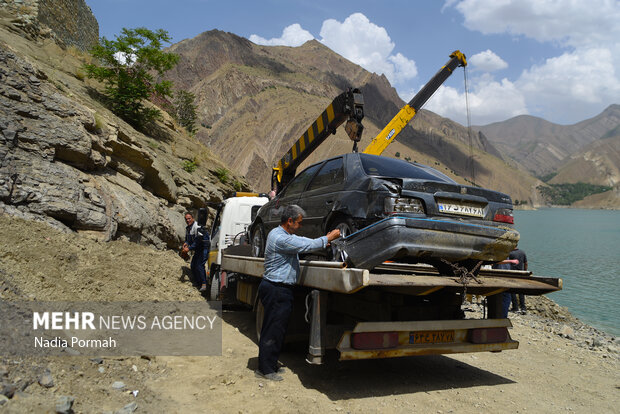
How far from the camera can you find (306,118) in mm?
99125

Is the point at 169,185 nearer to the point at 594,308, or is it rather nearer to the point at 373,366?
the point at 373,366

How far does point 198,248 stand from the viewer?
390 inches

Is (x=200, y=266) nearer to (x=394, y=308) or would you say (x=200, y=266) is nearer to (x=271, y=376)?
(x=271, y=376)

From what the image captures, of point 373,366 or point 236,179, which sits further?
point 236,179

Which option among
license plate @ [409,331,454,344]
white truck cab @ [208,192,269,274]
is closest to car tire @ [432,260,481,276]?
license plate @ [409,331,454,344]

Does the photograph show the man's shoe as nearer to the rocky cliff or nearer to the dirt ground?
the dirt ground

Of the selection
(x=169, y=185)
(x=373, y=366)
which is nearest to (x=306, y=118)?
(x=169, y=185)

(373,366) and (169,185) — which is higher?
(169,185)

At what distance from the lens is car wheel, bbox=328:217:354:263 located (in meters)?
4.27

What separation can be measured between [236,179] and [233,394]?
15.5 metres

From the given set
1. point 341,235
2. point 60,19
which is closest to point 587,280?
point 341,235

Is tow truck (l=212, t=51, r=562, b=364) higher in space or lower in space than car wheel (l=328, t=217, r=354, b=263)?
lower

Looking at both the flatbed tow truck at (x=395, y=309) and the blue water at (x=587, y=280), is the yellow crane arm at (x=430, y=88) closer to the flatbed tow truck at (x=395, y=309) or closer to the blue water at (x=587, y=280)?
the blue water at (x=587, y=280)

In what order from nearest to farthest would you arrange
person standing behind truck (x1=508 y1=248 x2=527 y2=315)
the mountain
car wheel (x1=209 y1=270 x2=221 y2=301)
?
1. car wheel (x1=209 y1=270 x2=221 y2=301)
2. person standing behind truck (x1=508 y1=248 x2=527 y2=315)
3. the mountain
